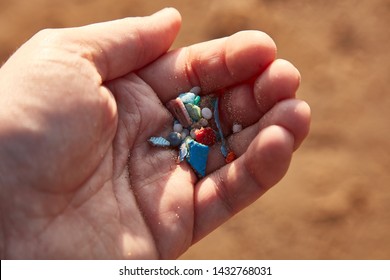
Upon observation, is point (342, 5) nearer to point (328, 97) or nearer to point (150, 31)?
point (328, 97)

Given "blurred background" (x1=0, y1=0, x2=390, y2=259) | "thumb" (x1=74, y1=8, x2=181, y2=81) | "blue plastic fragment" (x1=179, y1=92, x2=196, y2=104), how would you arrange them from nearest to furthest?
"thumb" (x1=74, y1=8, x2=181, y2=81) < "blue plastic fragment" (x1=179, y1=92, x2=196, y2=104) < "blurred background" (x1=0, y1=0, x2=390, y2=259)

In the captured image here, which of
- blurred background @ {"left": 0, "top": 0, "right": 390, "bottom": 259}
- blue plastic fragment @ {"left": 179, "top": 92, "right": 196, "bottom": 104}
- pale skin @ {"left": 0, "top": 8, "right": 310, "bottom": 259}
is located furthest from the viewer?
blurred background @ {"left": 0, "top": 0, "right": 390, "bottom": 259}

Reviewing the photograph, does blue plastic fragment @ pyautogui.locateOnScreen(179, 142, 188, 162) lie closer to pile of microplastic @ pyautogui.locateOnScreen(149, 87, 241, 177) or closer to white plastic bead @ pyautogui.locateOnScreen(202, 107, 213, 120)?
pile of microplastic @ pyautogui.locateOnScreen(149, 87, 241, 177)

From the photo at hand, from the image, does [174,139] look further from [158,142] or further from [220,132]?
[220,132]

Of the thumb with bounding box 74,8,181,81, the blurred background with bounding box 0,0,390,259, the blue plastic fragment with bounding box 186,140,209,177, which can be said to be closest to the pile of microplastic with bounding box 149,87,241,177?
the blue plastic fragment with bounding box 186,140,209,177

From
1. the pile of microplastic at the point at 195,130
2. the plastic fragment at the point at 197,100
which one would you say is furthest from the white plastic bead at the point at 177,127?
the plastic fragment at the point at 197,100

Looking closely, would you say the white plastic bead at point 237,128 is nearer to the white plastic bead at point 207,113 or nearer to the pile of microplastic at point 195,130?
the pile of microplastic at point 195,130
